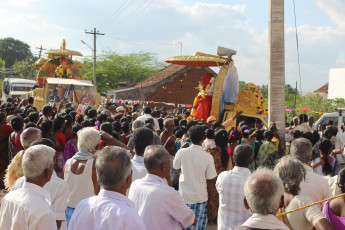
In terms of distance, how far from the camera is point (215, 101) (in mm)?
13633

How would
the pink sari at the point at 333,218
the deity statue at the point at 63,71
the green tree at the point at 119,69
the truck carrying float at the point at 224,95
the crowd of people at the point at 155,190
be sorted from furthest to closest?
the green tree at the point at 119,69, the deity statue at the point at 63,71, the truck carrying float at the point at 224,95, the pink sari at the point at 333,218, the crowd of people at the point at 155,190

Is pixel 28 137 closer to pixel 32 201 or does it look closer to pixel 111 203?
pixel 32 201

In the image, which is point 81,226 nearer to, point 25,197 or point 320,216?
point 25,197

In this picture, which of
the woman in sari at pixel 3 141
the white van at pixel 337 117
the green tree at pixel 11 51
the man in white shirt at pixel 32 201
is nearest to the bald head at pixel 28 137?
the man in white shirt at pixel 32 201

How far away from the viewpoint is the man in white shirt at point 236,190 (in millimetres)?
4441

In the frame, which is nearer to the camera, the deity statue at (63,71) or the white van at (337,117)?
the white van at (337,117)

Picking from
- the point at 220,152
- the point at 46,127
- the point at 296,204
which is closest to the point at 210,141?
the point at 220,152

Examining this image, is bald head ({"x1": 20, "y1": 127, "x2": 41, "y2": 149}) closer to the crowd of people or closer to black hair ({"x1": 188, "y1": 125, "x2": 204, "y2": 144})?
the crowd of people

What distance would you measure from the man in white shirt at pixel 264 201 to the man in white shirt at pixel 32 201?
4.80 ft

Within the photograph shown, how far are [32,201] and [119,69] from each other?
50335 mm

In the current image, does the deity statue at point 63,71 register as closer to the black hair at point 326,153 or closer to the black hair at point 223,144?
the black hair at point 223,144

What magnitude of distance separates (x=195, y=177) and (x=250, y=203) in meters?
2.60

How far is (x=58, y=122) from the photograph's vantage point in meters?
6.67

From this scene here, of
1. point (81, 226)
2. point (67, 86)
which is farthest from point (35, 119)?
point (67, 86)
